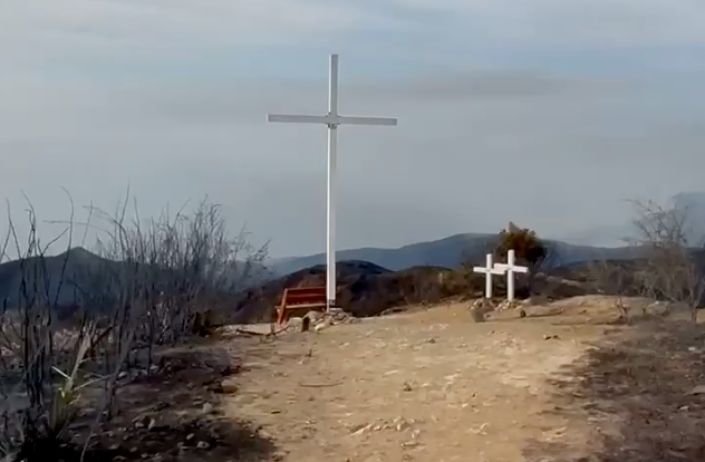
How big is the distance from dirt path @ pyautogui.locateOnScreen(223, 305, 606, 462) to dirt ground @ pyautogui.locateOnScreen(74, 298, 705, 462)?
0.01 m

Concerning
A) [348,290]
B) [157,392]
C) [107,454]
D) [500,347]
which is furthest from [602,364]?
[348,290]

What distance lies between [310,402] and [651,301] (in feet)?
21.7

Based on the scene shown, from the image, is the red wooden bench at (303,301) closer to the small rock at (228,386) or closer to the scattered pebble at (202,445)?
the small rock at (228,386)

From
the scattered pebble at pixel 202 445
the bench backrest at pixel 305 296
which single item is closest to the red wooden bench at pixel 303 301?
the bench backrest at pixel 305 296

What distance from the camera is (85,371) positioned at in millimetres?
8039

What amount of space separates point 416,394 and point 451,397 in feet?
0.86

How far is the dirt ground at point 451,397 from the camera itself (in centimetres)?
624

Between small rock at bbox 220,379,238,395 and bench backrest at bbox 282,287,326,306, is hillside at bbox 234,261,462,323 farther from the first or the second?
small rock at bbox 220,379,238,395

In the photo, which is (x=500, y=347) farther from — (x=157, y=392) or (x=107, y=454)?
(x=107, y=454)

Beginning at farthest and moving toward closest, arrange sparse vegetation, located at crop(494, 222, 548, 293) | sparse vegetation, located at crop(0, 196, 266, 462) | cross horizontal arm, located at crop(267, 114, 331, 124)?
1. sparse vegetation, located at crop(494, 222, 548, 293)
2. cross horizontal arm, located at crop(267, 114, 331, 124)
3. sparse vegetation, located at crop(0, 196, 266, 462)

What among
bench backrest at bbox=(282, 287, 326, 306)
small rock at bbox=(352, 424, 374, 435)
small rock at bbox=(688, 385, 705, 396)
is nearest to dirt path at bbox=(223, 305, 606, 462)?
small rock at bbox=(352, 424, 374, 435)

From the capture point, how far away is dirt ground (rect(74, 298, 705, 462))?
6242 millimetres

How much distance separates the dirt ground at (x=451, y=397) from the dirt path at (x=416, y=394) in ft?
0.04

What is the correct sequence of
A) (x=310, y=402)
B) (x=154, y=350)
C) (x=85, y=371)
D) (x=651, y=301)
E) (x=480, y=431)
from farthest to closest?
(x=651, y=301), (x=154, y=350), (x=85, y=371), (x=310, y=402), (x=480, y=431)
